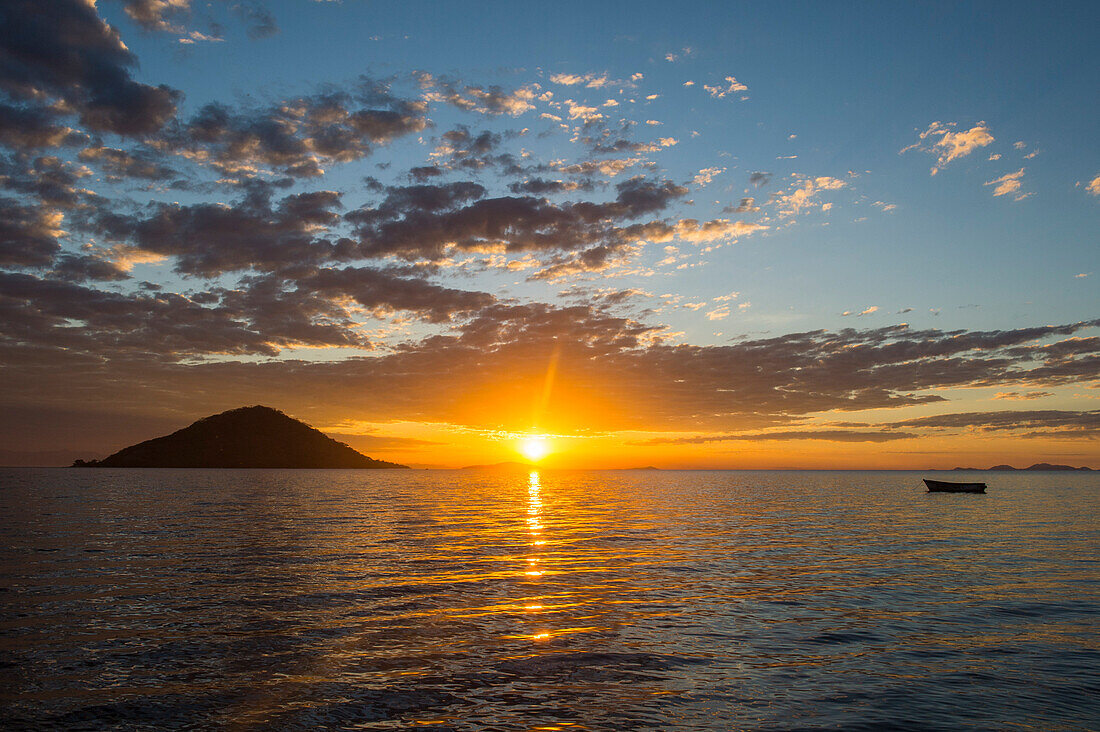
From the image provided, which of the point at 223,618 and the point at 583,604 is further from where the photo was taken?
the point at 583,604

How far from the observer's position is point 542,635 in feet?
66.4

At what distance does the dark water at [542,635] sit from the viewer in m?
14.1

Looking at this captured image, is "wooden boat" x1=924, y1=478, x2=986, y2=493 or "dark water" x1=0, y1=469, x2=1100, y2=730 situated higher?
"dark water" x1=0, y1=469, x2=1100, y2=730

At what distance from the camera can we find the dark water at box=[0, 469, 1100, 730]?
14062 millimetres

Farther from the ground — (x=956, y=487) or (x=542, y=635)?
(x=542, y=635)

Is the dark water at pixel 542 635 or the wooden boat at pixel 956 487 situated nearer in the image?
the dark water at pixel 542 635

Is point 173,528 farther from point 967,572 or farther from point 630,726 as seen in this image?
point 967,572

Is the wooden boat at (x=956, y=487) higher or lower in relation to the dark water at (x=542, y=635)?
lower

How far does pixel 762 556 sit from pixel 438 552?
20355mm

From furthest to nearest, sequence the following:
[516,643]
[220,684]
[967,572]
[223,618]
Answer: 1. [967,572]
2. [223,618]
3. [516,643]
4. [220,684]

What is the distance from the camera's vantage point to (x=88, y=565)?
3262 cm

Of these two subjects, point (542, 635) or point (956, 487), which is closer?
point (542, 635)

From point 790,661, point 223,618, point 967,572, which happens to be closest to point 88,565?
point 223,618

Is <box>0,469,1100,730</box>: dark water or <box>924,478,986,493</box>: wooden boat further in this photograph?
<box>924,478,986,493</box>: wooden boat
